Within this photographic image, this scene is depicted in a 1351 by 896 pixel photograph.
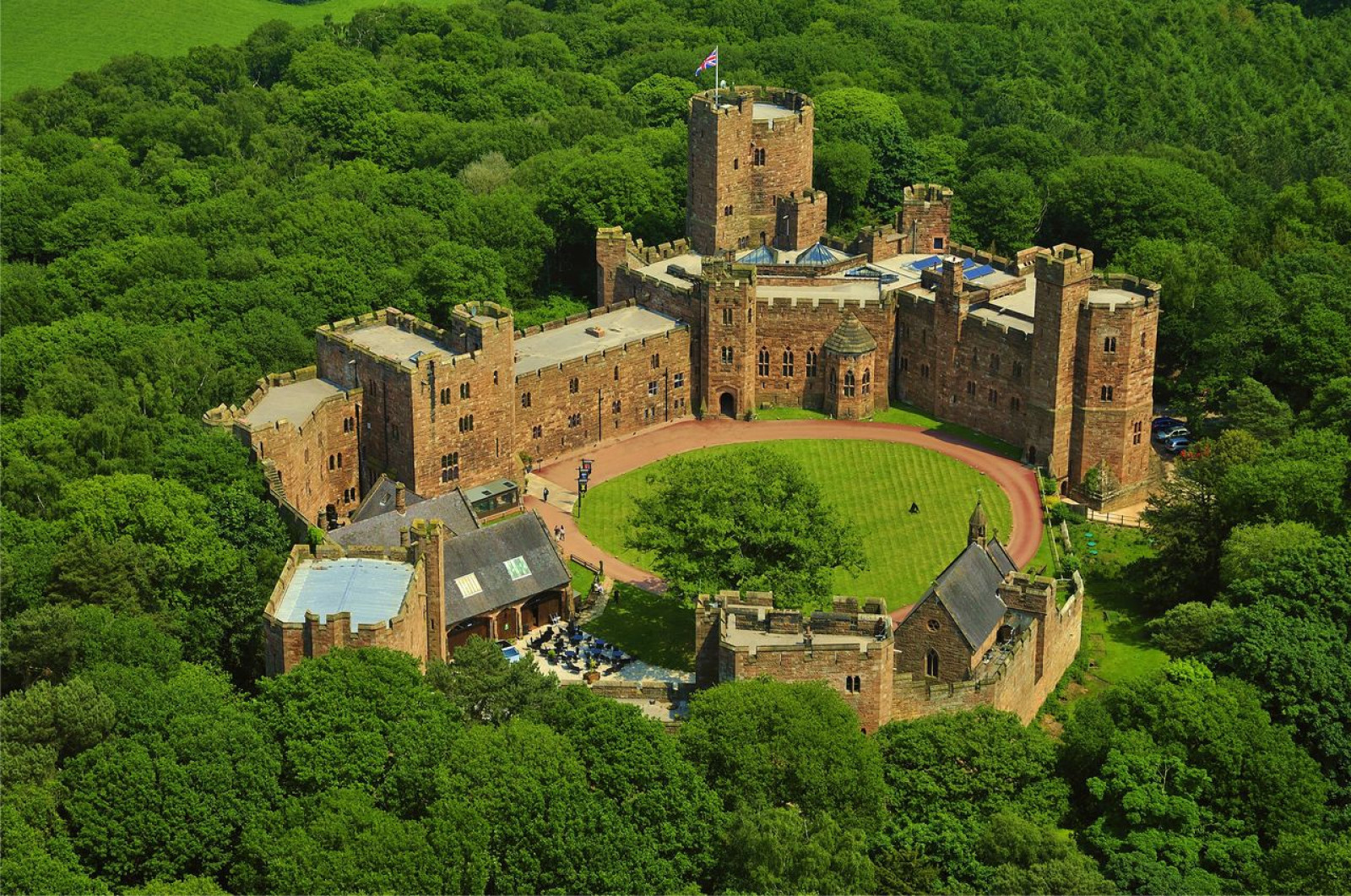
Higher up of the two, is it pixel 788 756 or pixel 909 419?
pixel 909 419

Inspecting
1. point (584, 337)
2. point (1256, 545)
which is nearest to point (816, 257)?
point (584, 337)

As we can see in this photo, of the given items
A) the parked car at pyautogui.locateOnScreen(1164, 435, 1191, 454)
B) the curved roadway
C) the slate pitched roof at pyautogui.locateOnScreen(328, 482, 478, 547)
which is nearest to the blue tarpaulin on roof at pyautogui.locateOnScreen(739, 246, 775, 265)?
the curved roadway

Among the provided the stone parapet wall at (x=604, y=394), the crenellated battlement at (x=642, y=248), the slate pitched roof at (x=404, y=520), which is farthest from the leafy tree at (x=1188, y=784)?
the crenellated battlement at (x=642, y=248)

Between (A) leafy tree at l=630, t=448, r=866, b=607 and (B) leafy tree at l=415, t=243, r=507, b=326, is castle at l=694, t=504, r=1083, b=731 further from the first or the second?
(B) leafy tree at l=415, t=243, r=507, b=326

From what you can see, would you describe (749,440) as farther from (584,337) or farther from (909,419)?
(584,337)

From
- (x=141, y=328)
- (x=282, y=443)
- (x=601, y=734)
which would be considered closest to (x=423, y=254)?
(x=141, y=328)
